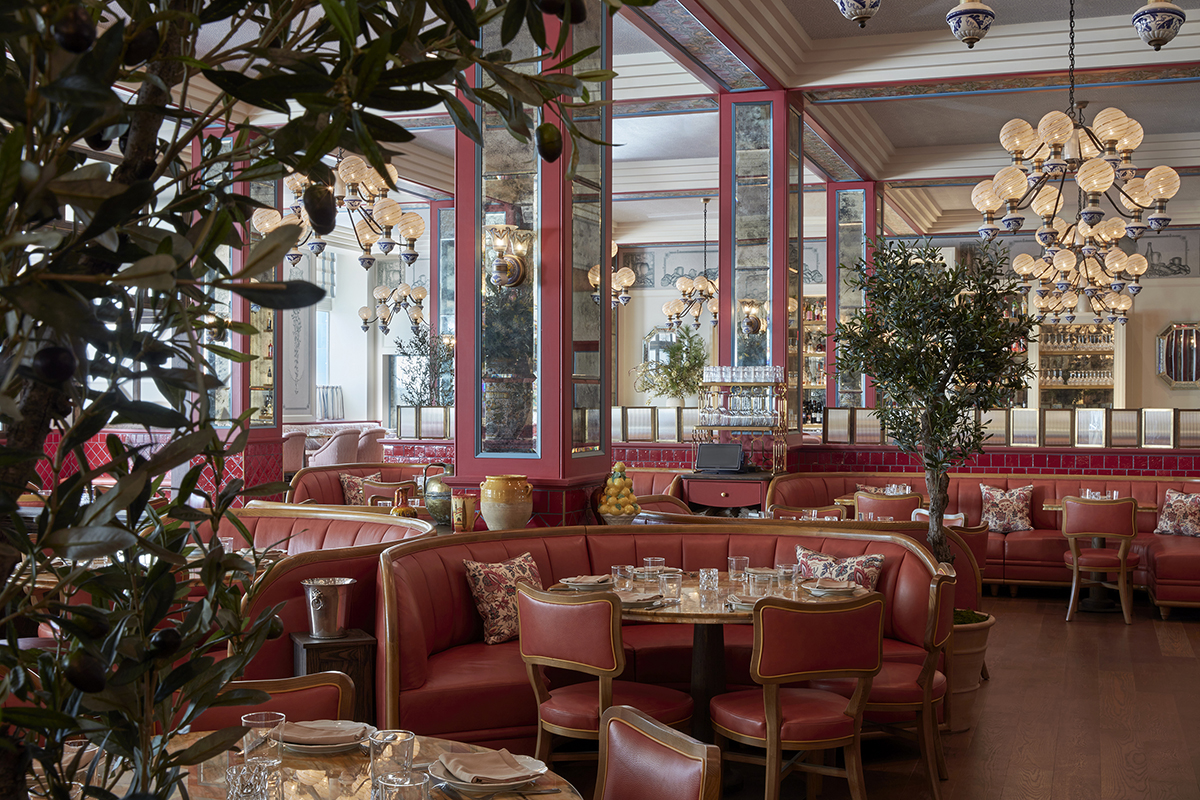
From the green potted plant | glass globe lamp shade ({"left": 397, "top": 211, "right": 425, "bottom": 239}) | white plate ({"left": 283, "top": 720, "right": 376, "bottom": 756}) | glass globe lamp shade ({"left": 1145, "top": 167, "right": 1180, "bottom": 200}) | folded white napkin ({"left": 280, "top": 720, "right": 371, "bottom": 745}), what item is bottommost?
white plate ({"left": 283, "top": 720, "right": 376, "bottom": 756})

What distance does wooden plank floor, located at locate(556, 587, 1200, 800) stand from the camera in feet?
14.6

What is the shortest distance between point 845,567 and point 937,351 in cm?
141

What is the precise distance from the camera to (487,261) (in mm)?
6062

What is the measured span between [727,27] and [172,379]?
26.7 ft

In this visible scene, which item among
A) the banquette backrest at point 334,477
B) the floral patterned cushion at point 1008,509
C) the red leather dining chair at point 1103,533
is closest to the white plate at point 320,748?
the banquette backrest at point 334,477

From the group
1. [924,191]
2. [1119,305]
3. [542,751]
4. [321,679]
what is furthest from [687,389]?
[321,679]

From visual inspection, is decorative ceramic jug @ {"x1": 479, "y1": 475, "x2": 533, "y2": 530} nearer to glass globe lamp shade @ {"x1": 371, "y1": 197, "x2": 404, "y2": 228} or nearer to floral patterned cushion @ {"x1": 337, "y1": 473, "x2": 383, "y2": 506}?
glass globe lamp shade @ {"x1": 371, "y1": 197, "x2": 404, "y2": 228}

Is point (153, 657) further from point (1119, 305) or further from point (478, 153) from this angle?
point (1119, 305)

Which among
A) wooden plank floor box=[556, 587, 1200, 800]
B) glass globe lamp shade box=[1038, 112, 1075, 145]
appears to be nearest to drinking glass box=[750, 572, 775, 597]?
wooden plank floor box=[556, 587, 1200, 800]

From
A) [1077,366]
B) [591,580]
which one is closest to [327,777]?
[591,580]

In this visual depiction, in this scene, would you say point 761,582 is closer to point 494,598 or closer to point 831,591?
point 831,591

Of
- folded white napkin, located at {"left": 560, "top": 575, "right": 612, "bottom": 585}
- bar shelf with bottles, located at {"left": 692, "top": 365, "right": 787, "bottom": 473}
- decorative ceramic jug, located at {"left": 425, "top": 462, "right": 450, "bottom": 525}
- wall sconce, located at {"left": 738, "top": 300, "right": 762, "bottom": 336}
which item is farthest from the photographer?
wall sconce, located at {"left": 738, "top": 300, "right": 762, "bottom": 336}

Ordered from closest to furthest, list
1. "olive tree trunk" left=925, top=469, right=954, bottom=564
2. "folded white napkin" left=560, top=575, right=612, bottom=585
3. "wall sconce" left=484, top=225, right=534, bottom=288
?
"folded white napkin" left=560, top=575, right=612, bottom=585
"olive tree trunk" left=925, top=469, right=954, bottom=564
"wall sconce" left=484, top=225, right=534, bottom=288

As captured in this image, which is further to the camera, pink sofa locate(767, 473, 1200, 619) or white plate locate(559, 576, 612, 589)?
pink sofa locate(767, 473, 1200, 619)
